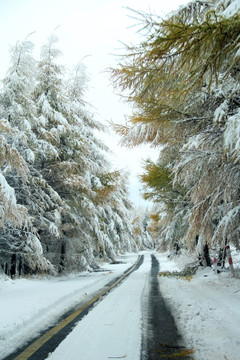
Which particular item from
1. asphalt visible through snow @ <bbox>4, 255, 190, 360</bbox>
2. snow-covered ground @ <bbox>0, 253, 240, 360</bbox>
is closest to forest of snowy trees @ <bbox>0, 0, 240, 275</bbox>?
snow-covered ground @ <bbox>0, 253, 240, 360</bbox>

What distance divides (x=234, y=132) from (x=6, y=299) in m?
7.41

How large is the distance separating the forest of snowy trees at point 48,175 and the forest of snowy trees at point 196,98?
244 inches

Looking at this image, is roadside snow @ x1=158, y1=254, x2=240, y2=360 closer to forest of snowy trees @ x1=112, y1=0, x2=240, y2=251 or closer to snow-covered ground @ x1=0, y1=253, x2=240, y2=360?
snow-covered ground @ x1=0, y1=253, x2=240, y2=360

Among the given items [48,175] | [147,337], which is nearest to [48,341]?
[147,337]

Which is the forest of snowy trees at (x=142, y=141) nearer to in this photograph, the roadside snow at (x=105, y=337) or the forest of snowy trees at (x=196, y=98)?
the forest of snowy trees at (x=196, y=98)

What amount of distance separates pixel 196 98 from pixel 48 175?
34.4 feet

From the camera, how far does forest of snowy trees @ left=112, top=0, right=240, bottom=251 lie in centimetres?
318

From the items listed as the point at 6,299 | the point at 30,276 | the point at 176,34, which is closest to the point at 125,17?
the point at 176,34

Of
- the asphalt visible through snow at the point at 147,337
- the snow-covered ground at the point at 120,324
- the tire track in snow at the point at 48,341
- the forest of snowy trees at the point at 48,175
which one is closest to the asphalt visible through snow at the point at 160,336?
the asphalt visible through snow at the point at 147,337

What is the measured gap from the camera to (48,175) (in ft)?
48.4

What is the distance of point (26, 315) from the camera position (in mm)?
5250

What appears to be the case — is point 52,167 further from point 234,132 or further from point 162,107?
point 234,132

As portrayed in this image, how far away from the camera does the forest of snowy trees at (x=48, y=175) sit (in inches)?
474

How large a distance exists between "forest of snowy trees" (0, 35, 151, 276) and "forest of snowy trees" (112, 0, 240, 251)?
20.3 ft
